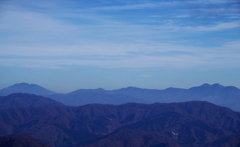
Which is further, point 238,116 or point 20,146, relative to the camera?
point 238,116

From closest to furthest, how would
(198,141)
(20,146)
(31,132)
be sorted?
(20,146) < (198,141) < (31,132)

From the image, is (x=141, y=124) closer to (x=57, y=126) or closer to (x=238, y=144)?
(x=57, y=126)

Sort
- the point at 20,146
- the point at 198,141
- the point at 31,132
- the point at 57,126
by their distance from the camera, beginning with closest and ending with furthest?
the point at 20,146
the point at 198,141
the point at 31,132
the point at 57,126

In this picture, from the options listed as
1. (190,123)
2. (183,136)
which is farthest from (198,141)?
(190,123)

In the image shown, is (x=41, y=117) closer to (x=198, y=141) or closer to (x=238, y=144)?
(x=198, y=141)

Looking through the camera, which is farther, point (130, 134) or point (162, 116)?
point (162, 116)

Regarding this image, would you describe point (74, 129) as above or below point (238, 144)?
below

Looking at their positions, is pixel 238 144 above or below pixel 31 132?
above

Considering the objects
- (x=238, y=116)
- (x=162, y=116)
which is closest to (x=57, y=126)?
(x=162, y=116)

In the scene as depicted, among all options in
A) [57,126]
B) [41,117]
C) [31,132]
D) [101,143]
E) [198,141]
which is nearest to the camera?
[101,143]
